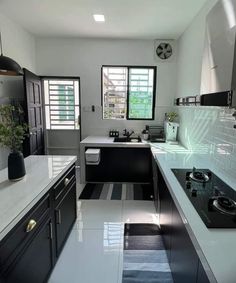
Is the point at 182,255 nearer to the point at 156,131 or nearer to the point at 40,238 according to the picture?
the point at 40,238

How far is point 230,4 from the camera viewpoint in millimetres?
1148

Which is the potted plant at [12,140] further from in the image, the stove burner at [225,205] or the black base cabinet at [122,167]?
the black base cabinet at [122,167]

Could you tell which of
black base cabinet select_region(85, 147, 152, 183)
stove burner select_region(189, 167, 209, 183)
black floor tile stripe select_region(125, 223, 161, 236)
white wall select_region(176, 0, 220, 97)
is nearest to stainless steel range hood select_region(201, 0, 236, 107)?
stove burner select_region(189, 167, 209, 183)

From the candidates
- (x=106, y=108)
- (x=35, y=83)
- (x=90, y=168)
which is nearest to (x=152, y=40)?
(x=106, y=108)

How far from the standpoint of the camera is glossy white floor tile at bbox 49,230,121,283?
1830 mm

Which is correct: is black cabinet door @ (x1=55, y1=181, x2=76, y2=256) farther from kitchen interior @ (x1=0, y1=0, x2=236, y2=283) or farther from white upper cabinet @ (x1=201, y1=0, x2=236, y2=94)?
white upper cabinet @ (x1=201, y1=0, x2=236, y2=94)

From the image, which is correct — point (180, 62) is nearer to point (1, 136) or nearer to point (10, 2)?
point (10, 2)

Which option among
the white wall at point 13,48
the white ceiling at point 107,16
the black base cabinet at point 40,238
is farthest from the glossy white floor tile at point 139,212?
the white ceiling at point 107,16

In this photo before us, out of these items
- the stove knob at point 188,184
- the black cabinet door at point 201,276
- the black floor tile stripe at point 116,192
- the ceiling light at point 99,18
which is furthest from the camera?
the black floor tile stripe at point 116,192

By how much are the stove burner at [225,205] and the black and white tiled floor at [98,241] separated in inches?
43.6

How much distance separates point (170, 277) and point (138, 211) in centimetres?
118

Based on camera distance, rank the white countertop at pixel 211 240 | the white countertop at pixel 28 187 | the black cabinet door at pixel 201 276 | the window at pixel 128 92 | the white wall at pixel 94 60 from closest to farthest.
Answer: the white countertop at pixel 211 240 < the black cabinet door at pixel 201 276 < the white countertop at pixel 28 187 < the white wall at pixel 94 60 < the window at pixel 128 92

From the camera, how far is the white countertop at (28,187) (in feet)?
3.91

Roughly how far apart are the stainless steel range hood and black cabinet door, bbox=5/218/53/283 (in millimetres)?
1476
